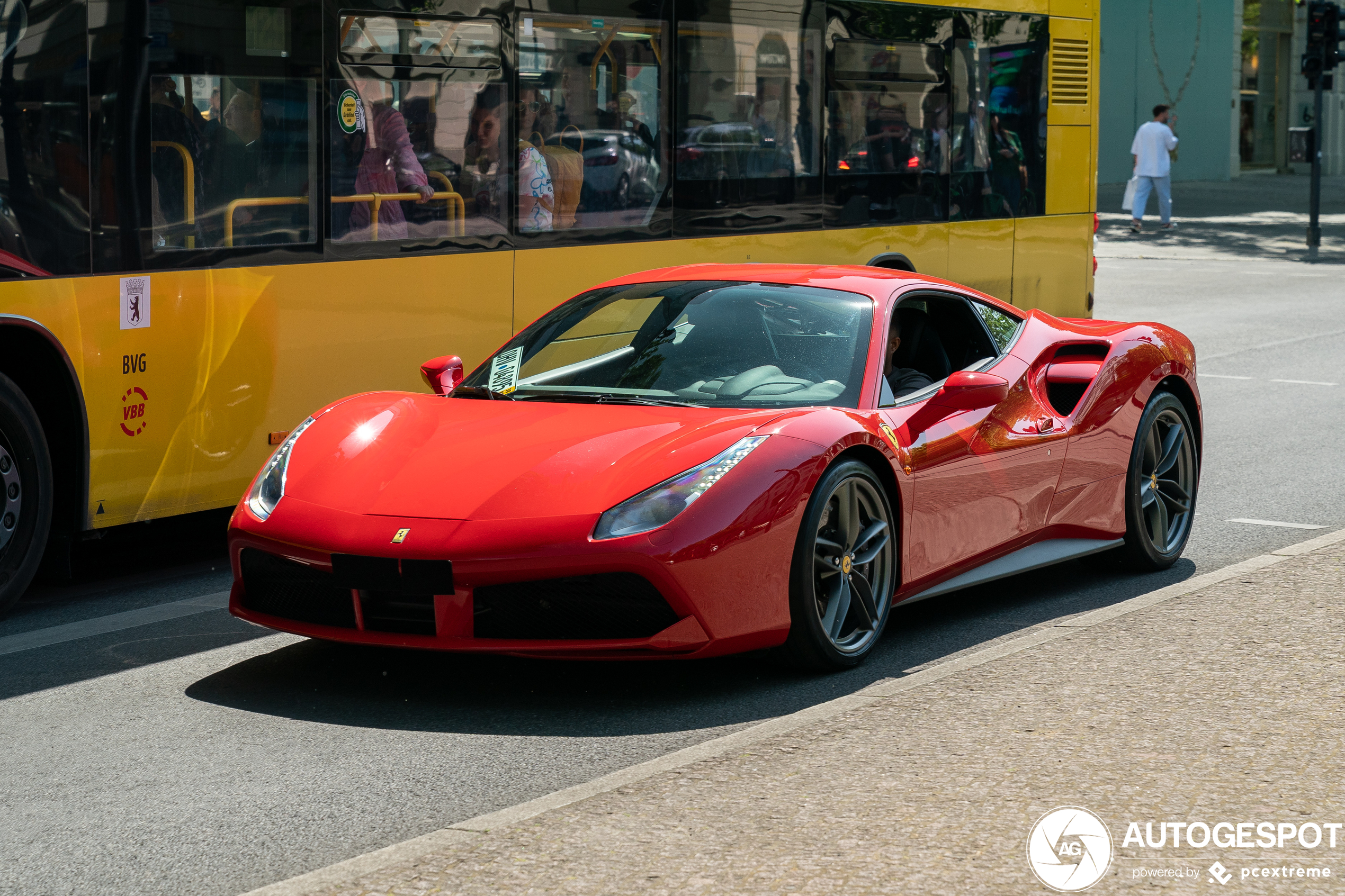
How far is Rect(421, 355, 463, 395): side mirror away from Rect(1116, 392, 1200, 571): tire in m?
2.59

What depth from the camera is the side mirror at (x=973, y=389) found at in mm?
5914

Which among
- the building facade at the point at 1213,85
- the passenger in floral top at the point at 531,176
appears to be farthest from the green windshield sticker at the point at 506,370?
the building facade at the point at 1213,85

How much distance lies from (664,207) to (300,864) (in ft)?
21.5

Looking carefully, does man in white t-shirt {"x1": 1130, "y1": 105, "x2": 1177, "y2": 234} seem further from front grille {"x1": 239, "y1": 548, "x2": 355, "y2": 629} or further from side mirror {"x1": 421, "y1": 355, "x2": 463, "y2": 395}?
front grille {"x1": 239, "y1": 548, "x2": 355, "y2": 629}

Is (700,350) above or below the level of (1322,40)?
below

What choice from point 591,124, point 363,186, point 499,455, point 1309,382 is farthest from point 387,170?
point 1309,382

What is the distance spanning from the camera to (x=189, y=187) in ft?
24.2

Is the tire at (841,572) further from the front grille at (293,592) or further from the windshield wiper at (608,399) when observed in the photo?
the front grille at (293,592)

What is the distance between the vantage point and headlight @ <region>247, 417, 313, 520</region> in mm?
5414

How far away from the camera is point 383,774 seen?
177 inches

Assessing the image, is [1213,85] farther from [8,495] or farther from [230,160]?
[8,495]

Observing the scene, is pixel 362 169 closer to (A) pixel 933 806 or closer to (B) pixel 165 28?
(B) pixel 165 28

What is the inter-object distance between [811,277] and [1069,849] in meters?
3.09

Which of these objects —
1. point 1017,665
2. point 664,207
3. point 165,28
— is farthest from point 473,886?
point 664,207
